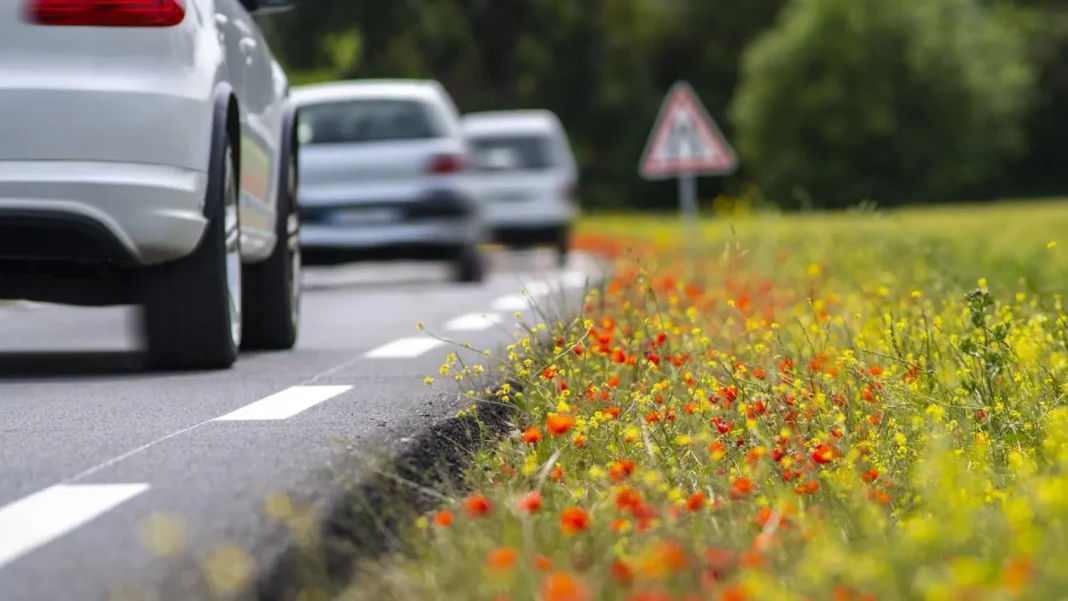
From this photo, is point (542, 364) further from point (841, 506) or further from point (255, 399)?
point (841, 506)

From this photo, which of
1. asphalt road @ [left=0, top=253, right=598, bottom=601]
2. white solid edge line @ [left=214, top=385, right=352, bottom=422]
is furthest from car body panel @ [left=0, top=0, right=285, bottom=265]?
white solid edge line @ [left=214, top=385, right=352, bottom=422]

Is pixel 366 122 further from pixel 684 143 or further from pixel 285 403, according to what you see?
pixel 285 403

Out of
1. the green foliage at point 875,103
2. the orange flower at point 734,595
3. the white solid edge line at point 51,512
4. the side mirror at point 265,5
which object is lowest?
the green foliage at point 875,103

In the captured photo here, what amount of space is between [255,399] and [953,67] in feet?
250

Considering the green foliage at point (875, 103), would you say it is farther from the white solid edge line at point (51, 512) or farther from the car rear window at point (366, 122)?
the white solid edge line at point (51, 512)

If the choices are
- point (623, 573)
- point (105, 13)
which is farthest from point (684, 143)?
point (623, 573)

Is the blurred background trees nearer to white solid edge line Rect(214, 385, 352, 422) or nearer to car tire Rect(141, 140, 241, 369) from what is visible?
car tire Rect(141, 140, 241, 369)

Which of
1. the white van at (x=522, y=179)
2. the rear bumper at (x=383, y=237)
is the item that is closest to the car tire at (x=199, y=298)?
the rear bumper at (x=383, y=237)

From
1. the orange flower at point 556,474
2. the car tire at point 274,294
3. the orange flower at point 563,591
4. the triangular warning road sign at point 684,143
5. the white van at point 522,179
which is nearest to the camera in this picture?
the orange flower at point 563,591

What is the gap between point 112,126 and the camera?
8047 mm

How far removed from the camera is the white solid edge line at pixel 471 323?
39.2ft

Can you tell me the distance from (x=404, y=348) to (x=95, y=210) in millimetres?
2445

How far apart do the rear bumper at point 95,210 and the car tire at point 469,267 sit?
33.4ft

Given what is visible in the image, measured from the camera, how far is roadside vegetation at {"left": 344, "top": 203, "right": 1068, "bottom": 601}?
3691 millimetres
